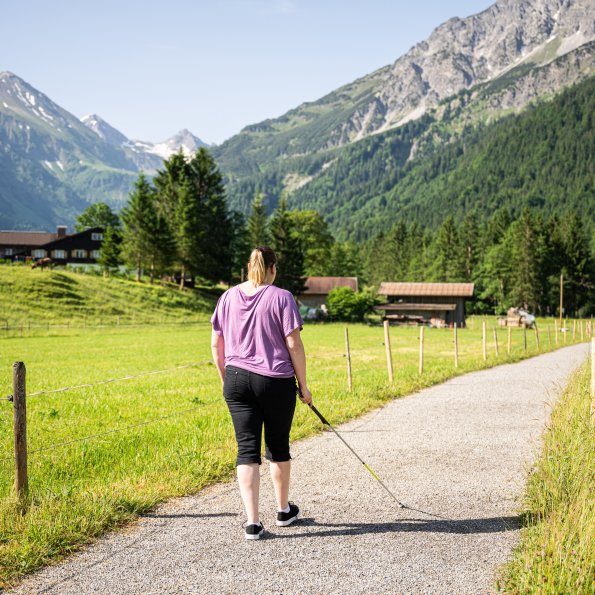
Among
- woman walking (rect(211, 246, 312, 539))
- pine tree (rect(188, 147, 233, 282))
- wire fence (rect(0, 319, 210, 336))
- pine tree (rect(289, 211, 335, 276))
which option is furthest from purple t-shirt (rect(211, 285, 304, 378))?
pine tree (rect(289, 211, 335, 276))

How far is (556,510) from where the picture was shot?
5.82 m

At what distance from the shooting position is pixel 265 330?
563 cm

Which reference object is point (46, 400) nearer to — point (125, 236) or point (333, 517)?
point (333, 517)

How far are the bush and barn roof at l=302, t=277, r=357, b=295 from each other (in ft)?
44.1

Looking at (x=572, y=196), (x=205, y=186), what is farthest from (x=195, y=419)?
(x=572, y=196)

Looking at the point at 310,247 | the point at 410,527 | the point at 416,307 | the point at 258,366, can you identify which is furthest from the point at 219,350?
the point at 310,247

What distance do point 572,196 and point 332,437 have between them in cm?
19354

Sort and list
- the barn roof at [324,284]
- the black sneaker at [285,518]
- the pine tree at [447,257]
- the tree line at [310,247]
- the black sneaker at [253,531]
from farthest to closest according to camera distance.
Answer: the pine tree at [447,257], the barn roof at [324,284], the tree line at [310,247], the black sneaker at [285,518], the black sneaker at [253,531]

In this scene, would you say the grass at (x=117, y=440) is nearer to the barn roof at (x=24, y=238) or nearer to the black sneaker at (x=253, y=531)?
the black sneaker at (x=253, y=531)

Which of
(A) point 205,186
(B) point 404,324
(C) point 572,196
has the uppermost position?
(C) point 572,196

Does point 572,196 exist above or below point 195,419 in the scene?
above

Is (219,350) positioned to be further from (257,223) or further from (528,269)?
(528,269)

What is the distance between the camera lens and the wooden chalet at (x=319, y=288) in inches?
3465

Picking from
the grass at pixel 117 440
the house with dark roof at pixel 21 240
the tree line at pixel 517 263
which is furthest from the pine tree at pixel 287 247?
the house with dark roof at pixel 21 240
